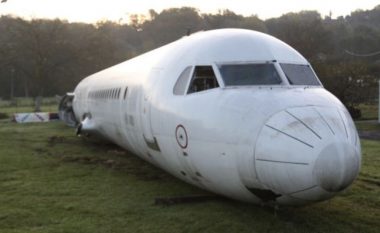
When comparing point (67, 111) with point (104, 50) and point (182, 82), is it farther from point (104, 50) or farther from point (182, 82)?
point (104, 50)

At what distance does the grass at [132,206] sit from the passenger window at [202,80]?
6.79 feet

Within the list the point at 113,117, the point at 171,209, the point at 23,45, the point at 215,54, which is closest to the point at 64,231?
the point at 171,209

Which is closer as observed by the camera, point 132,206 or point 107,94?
point 132,206

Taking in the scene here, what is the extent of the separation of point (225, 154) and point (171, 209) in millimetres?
2374

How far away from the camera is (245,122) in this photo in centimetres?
608

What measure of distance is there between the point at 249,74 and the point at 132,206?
3296 mm

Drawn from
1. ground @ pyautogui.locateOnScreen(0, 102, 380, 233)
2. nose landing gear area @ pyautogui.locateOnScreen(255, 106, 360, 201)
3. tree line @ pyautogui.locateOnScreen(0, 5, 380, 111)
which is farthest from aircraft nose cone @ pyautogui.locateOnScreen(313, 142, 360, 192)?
tree line @ pyautogui.locateOnScreen(0, 5, 380, 111)

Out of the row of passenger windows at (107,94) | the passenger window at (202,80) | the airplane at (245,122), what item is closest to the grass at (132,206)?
the airplane at (245,122)

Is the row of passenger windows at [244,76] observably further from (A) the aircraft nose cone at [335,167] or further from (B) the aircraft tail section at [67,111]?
(B) the aircraft tail section at [67,111]

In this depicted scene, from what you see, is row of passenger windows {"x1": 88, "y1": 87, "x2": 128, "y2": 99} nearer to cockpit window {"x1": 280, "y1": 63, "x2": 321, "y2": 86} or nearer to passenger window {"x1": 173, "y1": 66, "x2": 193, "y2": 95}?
passenger window {"x1": 173, "y1": 66, "x2": 193, "y2": 95}

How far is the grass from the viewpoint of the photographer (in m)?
7.31

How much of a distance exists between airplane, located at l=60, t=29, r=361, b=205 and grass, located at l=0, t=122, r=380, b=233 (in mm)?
689

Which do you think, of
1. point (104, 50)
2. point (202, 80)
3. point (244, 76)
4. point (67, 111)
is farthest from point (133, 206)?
point (104, 50)

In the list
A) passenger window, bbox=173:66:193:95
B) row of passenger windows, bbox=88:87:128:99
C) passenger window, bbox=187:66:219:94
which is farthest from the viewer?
row of passenger windows, bbox=88:87:128:99
